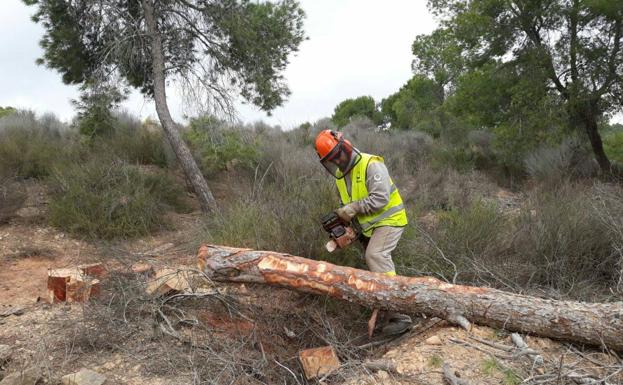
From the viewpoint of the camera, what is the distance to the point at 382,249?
429 centimetres

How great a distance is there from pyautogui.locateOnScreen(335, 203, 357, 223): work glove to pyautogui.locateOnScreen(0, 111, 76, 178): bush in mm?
7352

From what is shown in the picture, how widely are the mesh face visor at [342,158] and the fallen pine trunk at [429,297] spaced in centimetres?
100

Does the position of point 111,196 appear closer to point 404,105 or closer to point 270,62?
point 270,62

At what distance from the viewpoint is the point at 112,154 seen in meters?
9.62

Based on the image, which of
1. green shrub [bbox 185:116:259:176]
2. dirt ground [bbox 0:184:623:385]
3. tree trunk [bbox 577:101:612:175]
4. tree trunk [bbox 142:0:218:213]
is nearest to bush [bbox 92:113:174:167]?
tree trunk [bbox 142:0:218:213]

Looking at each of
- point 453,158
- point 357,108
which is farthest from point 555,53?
point 357,108

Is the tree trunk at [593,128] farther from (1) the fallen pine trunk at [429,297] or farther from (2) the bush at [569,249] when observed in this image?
(1) the fallen pine trunk at [429,297]

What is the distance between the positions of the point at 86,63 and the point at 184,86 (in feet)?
7.56

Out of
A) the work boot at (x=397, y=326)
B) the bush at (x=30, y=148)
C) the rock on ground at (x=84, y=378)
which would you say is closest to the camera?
the rock on ground at (x=84, y=378)

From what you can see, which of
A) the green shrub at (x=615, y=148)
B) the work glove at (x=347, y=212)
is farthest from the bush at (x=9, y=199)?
the green shrub at (x=615, y=148)

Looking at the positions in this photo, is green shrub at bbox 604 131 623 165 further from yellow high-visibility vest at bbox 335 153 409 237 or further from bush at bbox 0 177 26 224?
bush at bbox 0 177 26 224

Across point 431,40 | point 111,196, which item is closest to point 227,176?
point 111,196

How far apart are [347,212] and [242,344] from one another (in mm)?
1528

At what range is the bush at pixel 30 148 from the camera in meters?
8.98
